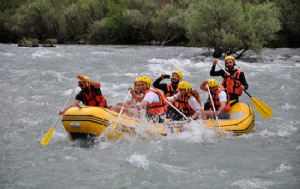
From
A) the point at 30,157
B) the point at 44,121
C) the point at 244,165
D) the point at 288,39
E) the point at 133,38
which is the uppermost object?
the point at 244,165

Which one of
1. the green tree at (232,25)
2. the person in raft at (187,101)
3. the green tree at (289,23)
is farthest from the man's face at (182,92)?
the green tree at (289,23)

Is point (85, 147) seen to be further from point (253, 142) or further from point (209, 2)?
point (209, 2)

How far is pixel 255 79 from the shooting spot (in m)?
14.3

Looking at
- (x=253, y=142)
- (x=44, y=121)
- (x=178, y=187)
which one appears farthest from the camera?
(x=44, y=121)

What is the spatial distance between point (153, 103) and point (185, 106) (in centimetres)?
82

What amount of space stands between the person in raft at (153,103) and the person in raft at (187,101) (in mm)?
444

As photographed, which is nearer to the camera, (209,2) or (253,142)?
(253,142)

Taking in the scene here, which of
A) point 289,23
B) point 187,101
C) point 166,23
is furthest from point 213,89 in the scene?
point 166,23

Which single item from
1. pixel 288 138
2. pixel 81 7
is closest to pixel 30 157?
pixel 288 138

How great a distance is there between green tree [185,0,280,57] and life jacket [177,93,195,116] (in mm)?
12124

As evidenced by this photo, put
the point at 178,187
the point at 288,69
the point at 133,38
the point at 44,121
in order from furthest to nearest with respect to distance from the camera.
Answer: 1. the point at 133,38
2. the point at 288,69
3. the point at 44,121
4. the point at 178,187

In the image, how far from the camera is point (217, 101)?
7824 millimetres

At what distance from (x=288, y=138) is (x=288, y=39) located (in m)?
19.9

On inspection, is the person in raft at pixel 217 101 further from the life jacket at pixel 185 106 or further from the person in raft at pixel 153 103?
the person in raft at pixel 153 103
